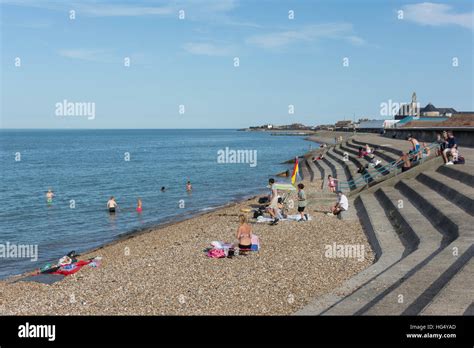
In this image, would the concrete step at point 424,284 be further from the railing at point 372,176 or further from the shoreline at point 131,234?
the railing at point 372,176

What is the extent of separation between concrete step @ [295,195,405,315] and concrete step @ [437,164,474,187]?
2.94 m

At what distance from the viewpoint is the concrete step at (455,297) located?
7279 millimetres

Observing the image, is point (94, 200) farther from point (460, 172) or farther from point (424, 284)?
point (424, 284)

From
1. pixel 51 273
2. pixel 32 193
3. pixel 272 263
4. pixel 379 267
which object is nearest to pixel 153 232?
pixel 51 273

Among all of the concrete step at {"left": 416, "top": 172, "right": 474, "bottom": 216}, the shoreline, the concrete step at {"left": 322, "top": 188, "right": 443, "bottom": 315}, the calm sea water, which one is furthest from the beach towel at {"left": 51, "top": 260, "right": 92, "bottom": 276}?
the concrete step at {"left": 416, "top": 172, "right": 474, "bottom": 216}

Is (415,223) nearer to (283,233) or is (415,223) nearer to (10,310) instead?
(283,233)

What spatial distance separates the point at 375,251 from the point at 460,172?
693 cm

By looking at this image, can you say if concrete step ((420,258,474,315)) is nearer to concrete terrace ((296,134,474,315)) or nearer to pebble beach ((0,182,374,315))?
concrete terrace ((296,134,474,315))

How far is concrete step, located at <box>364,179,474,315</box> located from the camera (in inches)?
310

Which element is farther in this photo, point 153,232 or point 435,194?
point 153,232

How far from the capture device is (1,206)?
3475cm

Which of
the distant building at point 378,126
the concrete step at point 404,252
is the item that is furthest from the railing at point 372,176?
the distant building at point 378,126
